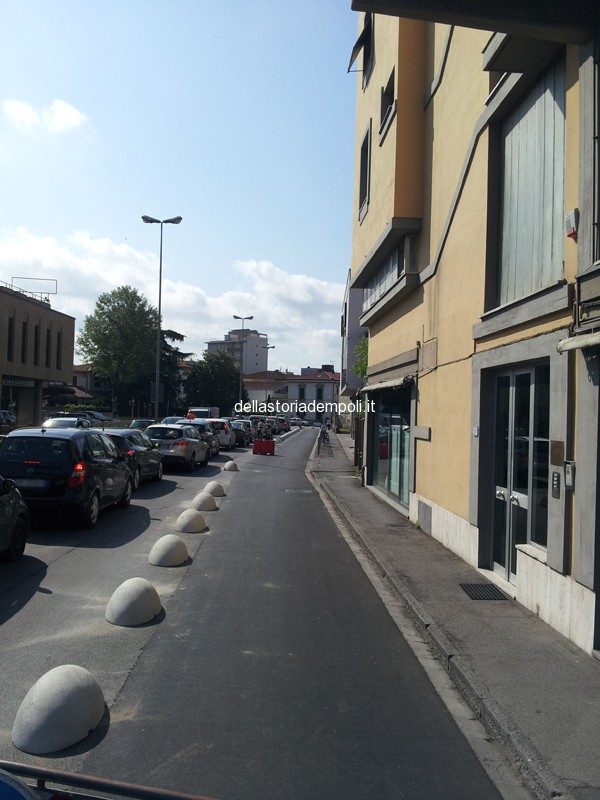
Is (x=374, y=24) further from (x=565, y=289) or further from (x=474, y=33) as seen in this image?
(x=565, y=289)

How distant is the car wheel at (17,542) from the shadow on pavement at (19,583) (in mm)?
103

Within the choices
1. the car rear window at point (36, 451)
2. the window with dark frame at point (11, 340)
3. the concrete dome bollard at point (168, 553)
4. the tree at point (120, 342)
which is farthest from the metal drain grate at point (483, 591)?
the tree at point (120, 342)

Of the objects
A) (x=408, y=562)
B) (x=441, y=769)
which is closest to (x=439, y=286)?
(x=408, y=562)

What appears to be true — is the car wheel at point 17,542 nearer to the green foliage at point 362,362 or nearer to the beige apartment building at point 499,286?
the beige apartment building at point 499,286

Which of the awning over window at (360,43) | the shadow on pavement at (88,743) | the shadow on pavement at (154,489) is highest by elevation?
the awning over window at (360,43)

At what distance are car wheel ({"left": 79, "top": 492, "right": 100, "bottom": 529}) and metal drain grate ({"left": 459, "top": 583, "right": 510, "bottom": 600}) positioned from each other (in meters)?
6.24

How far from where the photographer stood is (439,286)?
11.5 meters

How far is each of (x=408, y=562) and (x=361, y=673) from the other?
404 cm

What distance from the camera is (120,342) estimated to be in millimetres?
76812

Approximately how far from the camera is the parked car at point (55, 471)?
36.2 ft

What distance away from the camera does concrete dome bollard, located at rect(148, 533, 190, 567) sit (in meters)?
9.02

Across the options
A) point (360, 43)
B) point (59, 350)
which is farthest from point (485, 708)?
point (59, 350)

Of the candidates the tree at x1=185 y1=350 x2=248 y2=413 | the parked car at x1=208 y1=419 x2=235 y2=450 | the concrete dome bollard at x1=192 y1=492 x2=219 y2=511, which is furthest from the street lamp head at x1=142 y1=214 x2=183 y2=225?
the tree at x1=185 y1=350 x2=248 y2=413

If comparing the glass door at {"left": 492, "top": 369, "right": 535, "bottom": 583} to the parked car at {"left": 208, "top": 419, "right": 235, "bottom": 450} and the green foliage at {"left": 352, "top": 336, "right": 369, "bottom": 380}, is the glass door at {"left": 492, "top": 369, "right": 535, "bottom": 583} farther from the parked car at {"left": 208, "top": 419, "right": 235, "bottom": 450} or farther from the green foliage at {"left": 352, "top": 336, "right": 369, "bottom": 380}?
the parked car at {"left": 208, "top": 419, "right": 235, "bottom": 450}
